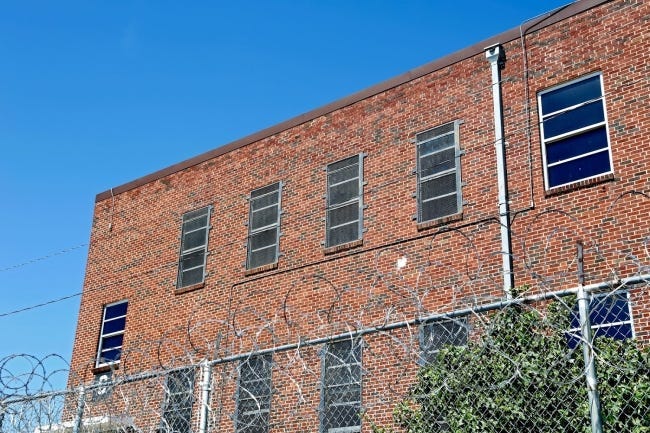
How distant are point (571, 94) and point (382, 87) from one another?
155 inches

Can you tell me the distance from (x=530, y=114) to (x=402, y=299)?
3.81m

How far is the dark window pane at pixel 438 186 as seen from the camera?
45.7 ft

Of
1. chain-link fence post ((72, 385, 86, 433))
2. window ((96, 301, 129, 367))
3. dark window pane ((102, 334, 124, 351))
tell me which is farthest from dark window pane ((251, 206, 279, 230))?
chain-link fence post ((72, 385, 86, 433))

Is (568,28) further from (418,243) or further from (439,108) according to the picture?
Result: (418,243)

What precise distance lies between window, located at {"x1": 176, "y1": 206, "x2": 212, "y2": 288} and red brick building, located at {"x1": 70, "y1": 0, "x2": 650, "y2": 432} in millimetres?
53

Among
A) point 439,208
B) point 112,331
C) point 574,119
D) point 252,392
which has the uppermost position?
point 574,119

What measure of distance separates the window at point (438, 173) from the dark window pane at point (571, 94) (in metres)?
1.68

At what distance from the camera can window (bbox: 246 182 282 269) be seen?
16234mm

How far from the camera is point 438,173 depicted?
14172 mm

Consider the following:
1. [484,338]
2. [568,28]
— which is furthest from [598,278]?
[484,338]

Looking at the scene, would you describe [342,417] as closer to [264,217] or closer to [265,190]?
[264,217]

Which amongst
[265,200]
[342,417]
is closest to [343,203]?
[265,200]

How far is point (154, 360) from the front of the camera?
1673cm

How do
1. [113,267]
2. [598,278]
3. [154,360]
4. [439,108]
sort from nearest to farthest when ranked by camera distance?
[598,278], [439,108], [154,360], [113,267]
